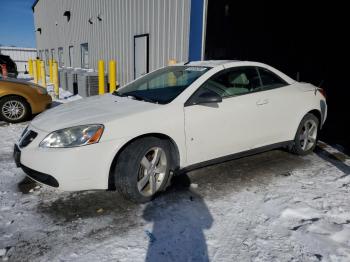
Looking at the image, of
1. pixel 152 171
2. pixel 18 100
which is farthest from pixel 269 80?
pixel 18 100

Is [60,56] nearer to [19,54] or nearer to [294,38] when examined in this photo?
[19,54]

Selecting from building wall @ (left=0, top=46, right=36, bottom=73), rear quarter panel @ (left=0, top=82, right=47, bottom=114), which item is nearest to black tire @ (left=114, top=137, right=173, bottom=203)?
rear quarter panel @ (left=0, top=82, right=47, bottom=114)

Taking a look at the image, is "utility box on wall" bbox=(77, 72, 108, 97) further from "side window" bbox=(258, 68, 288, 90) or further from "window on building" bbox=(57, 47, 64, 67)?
"window on building" bbox=(57, 47, 64, 67)

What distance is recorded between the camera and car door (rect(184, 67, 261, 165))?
3.40m

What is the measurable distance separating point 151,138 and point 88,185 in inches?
30.3

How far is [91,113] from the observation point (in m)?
3.22

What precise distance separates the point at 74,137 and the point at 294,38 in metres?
12.1

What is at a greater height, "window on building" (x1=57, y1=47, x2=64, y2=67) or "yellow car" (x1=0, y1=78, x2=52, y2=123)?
"window on building" (x1=57, y1=47, x2=64, y2=67)

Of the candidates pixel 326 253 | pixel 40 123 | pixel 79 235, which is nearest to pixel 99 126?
pixel 40 123

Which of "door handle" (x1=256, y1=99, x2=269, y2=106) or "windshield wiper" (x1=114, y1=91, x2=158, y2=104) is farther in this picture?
"door handle" (x1=256, y1=99, x2=269, y2=106)

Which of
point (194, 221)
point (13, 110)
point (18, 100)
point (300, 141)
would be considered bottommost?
point (194, 221)

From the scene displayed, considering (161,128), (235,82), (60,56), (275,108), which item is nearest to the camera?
(161,128)

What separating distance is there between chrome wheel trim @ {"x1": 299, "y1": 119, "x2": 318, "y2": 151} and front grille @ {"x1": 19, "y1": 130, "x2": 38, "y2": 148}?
12.2 ft

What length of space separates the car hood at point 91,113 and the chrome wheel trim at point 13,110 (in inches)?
160
